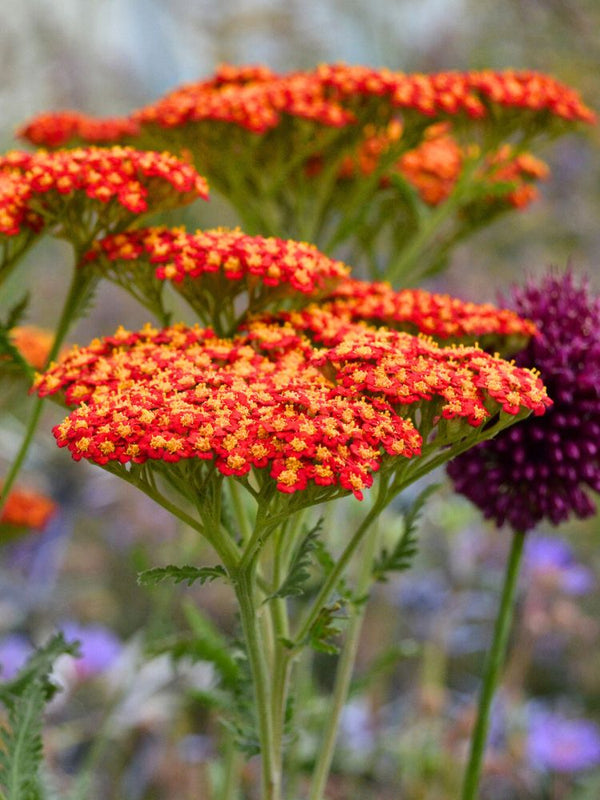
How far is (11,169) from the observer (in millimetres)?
1362

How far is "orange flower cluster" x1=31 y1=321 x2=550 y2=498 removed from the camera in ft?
2.93

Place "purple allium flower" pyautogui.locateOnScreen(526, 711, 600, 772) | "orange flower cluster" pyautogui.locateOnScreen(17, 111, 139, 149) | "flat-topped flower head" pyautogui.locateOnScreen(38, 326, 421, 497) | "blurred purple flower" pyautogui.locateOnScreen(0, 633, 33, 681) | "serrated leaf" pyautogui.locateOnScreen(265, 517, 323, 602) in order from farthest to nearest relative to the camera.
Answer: "purple allium flower" pyautogui.locateOnScreen(526, 711, 600, 772)
"blurred purple flower" pyautogui.locateOnScreen(0, 633, 33, 681)
"orange flower cluster" pyautogui.locateOnScreen(17, 111, 139, 149)
"serrated leaf" pyautogui.locateOnScreen(265, 517, 323, 602)
"flat-topped flower head" pyautogui.locateOnScreen(38, 326, 421, 497)

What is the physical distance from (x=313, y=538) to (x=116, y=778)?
58.6 inches

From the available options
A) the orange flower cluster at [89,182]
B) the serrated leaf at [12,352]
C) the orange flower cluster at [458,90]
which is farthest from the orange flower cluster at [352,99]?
the serrated leaf at [12,352]

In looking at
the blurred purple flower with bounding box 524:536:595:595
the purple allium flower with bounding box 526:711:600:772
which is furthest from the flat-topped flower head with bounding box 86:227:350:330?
the purple allium flower with bounding box 526:711:600:772

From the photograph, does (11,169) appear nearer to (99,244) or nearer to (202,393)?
(99,244)

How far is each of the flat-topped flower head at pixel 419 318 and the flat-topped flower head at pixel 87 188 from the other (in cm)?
23

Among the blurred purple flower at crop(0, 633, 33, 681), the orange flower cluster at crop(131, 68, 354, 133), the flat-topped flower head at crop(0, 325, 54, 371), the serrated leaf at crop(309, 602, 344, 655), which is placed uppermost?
the orange flower cluster at crop(131, 68, 354, 133)

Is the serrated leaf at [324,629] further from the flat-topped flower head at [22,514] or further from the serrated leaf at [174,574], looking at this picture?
the flat-topped flower head at [22,514]

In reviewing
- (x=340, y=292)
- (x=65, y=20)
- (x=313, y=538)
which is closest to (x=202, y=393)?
(x=313, y=538)

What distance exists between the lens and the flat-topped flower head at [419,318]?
1267mm

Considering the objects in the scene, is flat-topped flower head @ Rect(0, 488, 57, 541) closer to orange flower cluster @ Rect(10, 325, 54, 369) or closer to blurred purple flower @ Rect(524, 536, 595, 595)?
orange flower cluster @ Rect(10, 325, 54, 369)

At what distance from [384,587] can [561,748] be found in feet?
3.40

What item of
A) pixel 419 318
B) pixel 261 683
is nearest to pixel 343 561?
pixel 261 683
